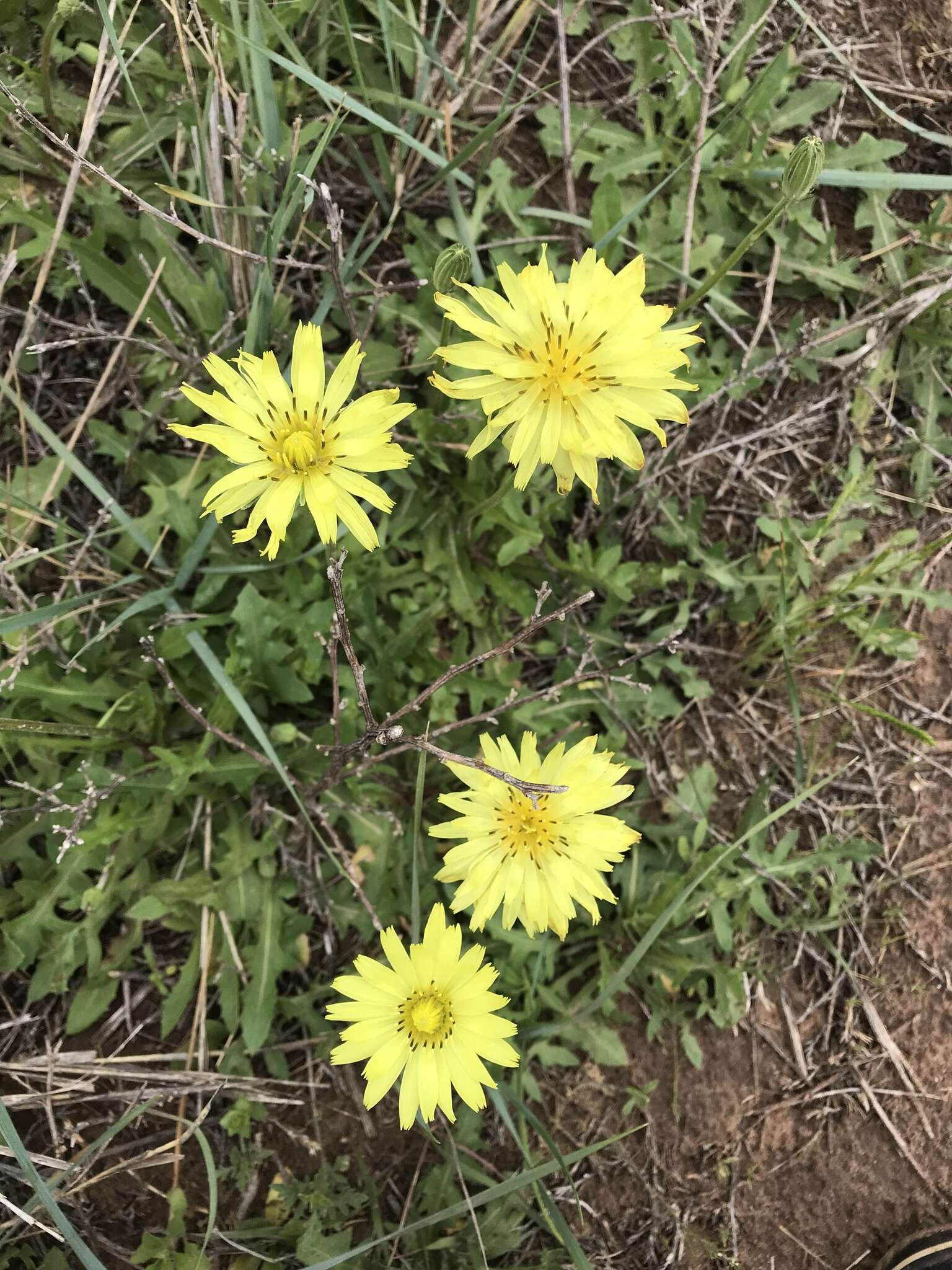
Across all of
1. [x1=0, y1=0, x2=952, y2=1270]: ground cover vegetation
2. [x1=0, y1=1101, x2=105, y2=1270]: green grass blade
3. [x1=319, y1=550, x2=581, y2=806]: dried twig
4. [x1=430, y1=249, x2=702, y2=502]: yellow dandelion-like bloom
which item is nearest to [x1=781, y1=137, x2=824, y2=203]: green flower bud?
[x1=0, y1=0, x2=952, y2=1270]: ground cover vegetation

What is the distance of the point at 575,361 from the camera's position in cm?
189

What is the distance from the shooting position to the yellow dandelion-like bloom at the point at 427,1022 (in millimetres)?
2094

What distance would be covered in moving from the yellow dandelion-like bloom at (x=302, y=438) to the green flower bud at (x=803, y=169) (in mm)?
996

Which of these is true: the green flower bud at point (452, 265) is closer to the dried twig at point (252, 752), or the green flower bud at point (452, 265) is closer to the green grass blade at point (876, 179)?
the dried twig at point (252, 752)

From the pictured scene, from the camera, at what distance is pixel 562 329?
6.23 ft

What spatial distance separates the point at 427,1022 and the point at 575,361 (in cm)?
154

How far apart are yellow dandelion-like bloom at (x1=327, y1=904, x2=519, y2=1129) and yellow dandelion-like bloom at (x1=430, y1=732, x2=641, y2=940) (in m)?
0.14

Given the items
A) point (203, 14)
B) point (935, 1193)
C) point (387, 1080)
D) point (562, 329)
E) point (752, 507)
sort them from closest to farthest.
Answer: point (562, 329) < point (387, 1080) < point (203, 14) < point (935, 1193) < point (752, 507)

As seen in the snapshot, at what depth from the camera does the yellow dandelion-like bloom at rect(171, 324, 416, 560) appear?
190 cm

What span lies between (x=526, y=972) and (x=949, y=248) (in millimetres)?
2937

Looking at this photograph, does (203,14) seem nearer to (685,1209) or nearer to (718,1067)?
(718,1067)

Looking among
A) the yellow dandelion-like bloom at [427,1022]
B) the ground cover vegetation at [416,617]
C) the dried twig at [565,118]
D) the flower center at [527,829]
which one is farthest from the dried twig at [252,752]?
the dried twig at [565,118]

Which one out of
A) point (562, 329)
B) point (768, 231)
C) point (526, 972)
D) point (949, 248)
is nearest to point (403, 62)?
point (768, 231)

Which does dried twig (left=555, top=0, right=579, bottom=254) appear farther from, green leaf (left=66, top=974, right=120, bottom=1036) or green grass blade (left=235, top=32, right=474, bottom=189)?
green leaf (left=66, top=974, right=120, bottom=1036)
